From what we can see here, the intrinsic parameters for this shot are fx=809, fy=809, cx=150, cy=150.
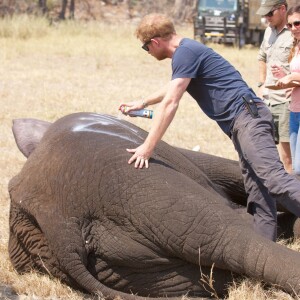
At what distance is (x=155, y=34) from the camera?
180 inches

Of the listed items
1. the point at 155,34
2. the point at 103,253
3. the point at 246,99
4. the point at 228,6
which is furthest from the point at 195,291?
the point at 228,6

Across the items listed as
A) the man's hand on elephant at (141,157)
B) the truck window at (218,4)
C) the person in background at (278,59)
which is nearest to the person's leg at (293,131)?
the person in background at (278,59)

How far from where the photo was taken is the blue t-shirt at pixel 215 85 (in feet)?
15.0

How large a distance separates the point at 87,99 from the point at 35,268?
7.67 m

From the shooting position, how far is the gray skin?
13.4ft

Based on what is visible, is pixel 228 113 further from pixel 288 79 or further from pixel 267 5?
pixel 267 5

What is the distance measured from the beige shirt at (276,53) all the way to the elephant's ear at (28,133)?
7.58 feet

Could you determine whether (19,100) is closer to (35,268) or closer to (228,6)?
(35,268)

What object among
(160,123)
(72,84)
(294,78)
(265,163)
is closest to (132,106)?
(160,123)

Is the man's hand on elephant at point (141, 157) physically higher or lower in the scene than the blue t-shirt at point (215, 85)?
lower

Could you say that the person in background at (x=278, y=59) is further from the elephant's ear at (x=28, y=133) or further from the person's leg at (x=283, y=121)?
the elephant's ear at (x=28, y=133)

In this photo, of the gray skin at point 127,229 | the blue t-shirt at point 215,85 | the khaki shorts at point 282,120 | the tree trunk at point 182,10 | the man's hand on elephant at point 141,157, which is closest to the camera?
the gray skin at point 127,229

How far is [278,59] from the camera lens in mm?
6680

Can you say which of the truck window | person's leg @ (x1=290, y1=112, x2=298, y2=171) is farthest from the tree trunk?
person's leg @ (x1=290, y1=112, x2=298, y2=171)
